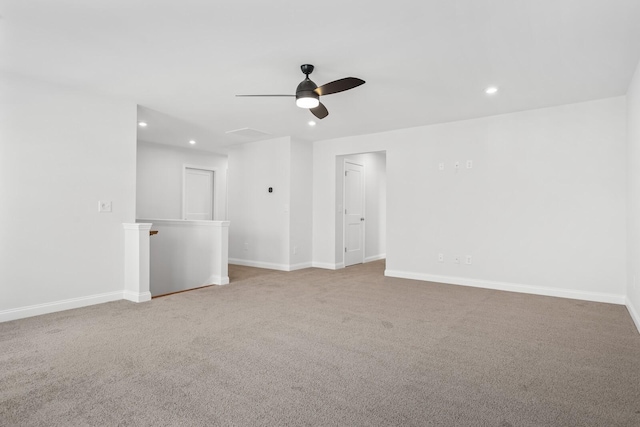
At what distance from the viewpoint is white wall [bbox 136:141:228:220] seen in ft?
22.7

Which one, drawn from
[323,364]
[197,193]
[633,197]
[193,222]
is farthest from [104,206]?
[633,197]

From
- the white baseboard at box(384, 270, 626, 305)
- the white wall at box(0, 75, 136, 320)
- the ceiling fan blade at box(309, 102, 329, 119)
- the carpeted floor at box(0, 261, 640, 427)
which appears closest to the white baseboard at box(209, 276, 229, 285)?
the carpeted floor at box(0, 261, 640, 427)

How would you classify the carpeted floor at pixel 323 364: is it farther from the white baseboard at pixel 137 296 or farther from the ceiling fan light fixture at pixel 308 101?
the ceiling fan light fixture at pixel 308 101

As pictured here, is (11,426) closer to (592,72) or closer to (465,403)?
(465,403)

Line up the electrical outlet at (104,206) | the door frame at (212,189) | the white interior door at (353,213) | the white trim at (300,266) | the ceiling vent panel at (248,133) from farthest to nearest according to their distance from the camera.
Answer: the door frame at (212,189)
the white interior door at (353,213)
the white trim at (300,266)
the ceiling vent panel at (248,133)
the electrical outlet at (104,206)

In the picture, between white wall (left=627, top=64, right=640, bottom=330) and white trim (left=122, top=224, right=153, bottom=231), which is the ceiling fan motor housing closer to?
white trim (left=122, top=224, right=153, bottom=231)

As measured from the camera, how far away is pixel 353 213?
7.25 m

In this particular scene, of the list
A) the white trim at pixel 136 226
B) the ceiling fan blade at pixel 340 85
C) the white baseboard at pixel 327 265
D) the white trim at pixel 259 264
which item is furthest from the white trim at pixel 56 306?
the white baseboard at pixel 327 265

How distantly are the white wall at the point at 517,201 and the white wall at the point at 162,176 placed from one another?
3889 millimetres

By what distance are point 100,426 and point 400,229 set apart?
15.7ft

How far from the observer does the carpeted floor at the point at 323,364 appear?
183cm

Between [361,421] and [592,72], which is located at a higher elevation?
[592,72]

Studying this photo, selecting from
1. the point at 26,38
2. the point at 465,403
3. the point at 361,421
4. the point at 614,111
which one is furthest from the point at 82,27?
the point at 614,111

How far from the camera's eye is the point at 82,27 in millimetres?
2621
